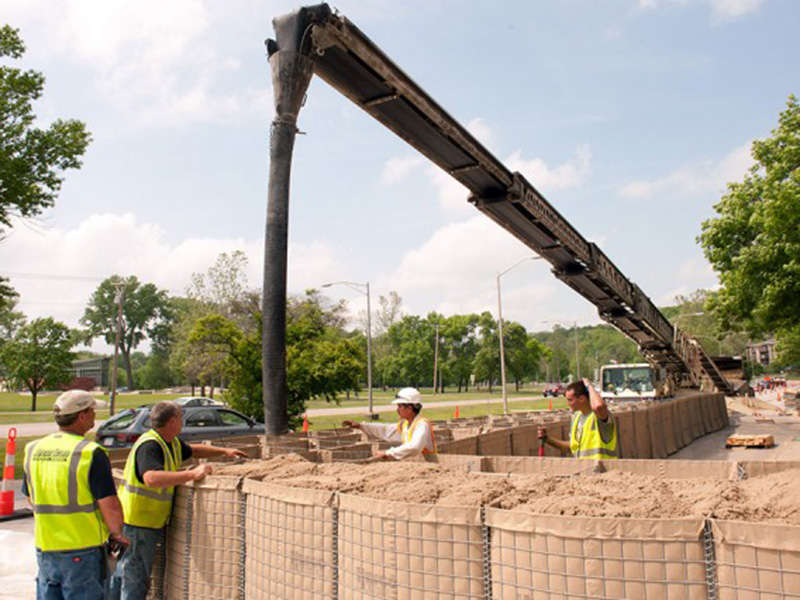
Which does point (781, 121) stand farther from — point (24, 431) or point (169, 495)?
point (24, 431)

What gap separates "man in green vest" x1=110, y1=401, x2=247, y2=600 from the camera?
450cm

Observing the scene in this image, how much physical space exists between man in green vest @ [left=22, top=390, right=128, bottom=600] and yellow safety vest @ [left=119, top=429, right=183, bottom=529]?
0.64 meters

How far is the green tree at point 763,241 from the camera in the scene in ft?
77.4

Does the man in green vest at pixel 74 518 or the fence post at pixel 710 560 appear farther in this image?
the man in green vest at pixel 74 518

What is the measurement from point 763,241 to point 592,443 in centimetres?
2361

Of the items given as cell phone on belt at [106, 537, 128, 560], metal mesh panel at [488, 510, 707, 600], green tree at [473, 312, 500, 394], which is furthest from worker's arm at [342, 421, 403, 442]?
green tree at [473, 312, 500, 394]

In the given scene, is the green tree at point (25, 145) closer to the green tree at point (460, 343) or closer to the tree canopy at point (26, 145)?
the tree canopy at point (26, 145)

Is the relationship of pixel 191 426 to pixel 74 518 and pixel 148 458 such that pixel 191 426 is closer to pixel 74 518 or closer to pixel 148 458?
pixel 148 458

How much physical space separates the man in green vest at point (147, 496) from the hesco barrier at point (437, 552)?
0.14 meters

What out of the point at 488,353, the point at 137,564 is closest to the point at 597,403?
the point at 137,564

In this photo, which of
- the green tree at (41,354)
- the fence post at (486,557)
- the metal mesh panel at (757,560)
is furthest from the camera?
the green tree at (41,354)

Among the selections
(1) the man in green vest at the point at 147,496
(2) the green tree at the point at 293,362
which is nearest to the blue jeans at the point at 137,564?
(1) the man in green vest at the point at 147,496

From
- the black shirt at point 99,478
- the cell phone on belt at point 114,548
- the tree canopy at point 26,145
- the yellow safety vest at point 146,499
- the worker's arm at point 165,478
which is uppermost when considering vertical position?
the tree canopy at point 26,145

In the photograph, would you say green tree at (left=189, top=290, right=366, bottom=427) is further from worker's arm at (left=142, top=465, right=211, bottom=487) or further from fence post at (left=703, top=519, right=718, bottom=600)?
fence post at (left=703, top=519, right=718, bottom=600)
